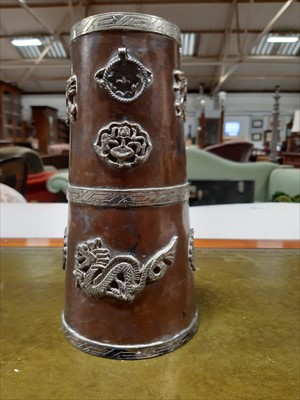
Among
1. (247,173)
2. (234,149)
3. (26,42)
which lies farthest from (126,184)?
(26,42)

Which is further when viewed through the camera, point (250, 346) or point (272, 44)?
point (272, 44)

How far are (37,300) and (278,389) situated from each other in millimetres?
409

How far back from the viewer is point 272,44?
20.3 feet

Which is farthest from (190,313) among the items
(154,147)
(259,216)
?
(259,216)

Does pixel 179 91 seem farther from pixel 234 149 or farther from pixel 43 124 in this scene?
pixel 43 124

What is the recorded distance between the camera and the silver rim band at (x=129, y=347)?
48cm

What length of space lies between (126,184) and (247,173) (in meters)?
2.11

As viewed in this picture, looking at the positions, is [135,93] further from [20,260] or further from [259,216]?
[259,216]

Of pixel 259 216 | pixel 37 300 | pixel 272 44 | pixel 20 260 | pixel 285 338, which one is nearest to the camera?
pixel 285 338

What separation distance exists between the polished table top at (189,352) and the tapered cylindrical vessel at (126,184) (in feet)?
0.12

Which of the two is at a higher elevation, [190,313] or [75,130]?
[75,130]

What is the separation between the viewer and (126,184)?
46cm

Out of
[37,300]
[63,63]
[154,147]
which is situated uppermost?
[63,63]

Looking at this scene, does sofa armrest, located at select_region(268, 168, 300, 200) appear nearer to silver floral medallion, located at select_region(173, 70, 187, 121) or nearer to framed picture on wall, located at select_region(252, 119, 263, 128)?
silver floral medallion, located at select_region(173, 70, 187, 121)
